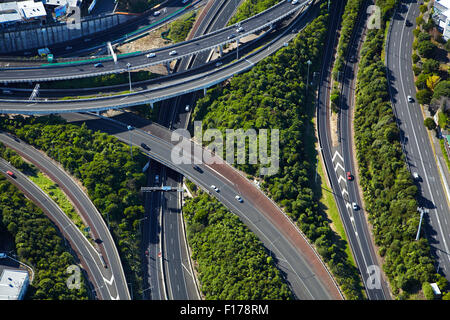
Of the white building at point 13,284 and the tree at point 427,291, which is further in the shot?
the tree at point 427,291

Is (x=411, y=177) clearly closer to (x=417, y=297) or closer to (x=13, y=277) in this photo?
(x=417, y=297)

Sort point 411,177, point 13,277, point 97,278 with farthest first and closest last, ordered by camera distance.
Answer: point 411,177 < point 97,278 < point 13,277

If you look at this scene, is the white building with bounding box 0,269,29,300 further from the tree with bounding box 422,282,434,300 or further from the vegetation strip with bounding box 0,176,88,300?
the tree with bounding box 422,282,434,300

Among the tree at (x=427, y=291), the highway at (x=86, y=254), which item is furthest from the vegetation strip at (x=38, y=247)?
the tree at (x=427, y=291)

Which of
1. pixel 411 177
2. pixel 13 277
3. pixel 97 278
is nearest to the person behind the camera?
pixel 13 277

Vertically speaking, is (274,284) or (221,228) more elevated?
(221,228)

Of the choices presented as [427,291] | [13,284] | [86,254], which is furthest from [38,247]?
[427,291]

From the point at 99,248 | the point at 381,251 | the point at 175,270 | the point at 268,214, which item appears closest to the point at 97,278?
the point at 99,248

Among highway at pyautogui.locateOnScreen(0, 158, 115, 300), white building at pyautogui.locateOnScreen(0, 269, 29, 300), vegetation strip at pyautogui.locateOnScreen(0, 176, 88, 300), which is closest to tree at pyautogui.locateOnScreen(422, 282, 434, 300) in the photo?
highway at pyautogui.locateOnScreen(0, 158, 115, 300)

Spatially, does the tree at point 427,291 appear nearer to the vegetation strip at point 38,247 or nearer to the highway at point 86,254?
the highway at point 86,254
